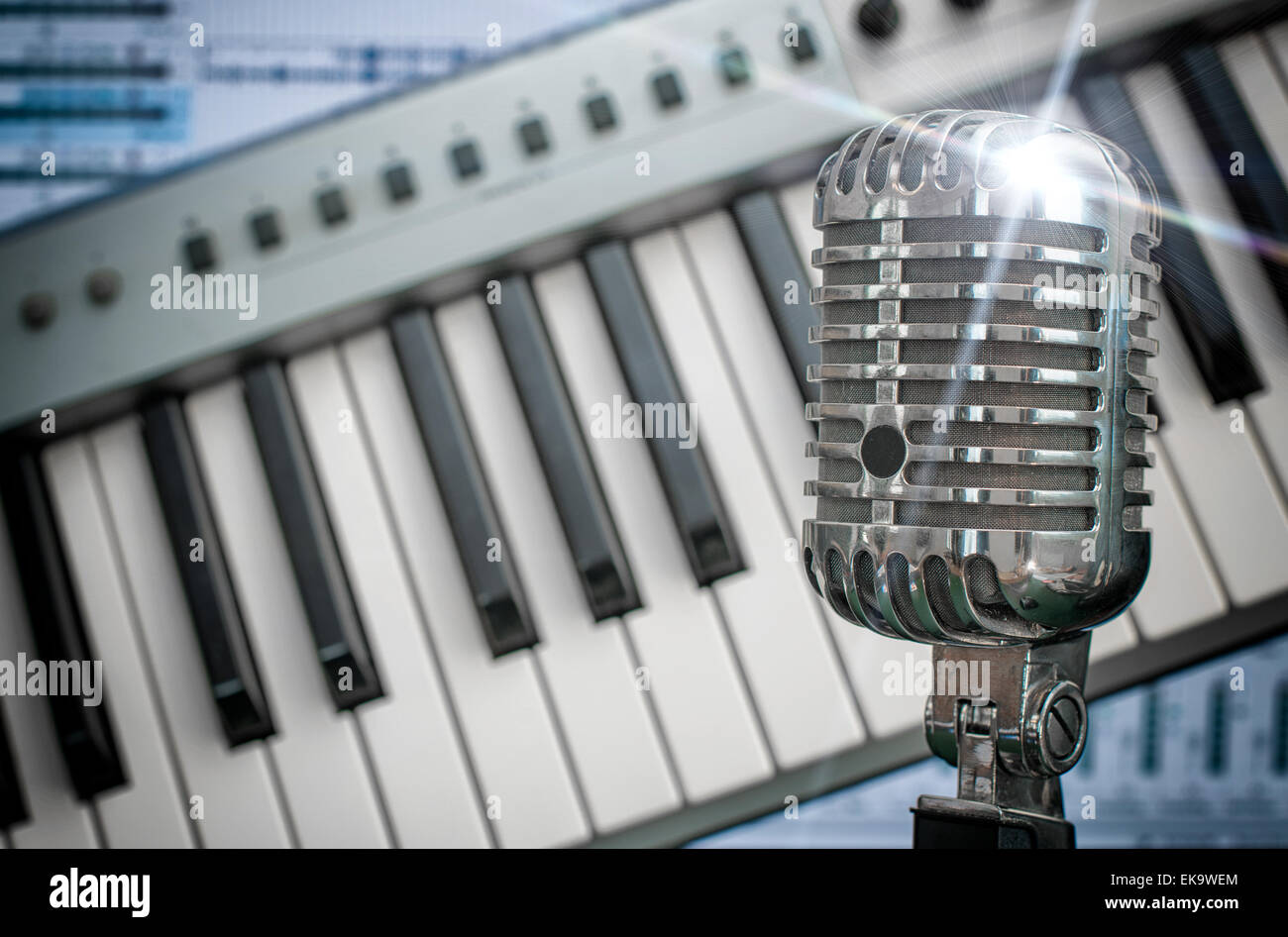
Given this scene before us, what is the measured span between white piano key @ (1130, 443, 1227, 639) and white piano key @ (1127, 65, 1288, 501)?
129 millimetres

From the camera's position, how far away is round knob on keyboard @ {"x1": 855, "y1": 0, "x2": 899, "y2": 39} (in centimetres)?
136

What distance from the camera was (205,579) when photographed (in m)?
1.32

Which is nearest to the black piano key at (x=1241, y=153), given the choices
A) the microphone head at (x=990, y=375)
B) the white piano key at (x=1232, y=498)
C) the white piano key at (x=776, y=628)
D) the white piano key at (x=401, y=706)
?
the white piano key at (x=1232, y=498)

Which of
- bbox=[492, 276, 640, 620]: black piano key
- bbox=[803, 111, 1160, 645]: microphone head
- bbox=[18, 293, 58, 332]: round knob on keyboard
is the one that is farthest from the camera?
bbox=[18, 293, 58, 332]: round knob on keyboard

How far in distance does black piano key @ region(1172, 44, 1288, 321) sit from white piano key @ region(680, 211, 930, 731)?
605mm

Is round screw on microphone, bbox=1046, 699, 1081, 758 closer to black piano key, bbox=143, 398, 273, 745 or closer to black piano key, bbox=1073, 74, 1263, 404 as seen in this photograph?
black piano key, bbox=1073, 74, 1263, 404

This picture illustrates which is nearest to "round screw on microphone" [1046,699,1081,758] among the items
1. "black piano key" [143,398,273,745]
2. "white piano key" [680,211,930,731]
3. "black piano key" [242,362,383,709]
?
"white piano key" [680,211,930,731]

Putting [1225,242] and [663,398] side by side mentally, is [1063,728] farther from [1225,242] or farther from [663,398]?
[1225,242]

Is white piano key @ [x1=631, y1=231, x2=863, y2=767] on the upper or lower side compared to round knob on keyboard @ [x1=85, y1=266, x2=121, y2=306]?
lower

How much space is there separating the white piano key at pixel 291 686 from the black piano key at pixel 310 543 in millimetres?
37

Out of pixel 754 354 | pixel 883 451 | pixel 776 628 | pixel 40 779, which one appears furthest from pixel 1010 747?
pixel 40 779

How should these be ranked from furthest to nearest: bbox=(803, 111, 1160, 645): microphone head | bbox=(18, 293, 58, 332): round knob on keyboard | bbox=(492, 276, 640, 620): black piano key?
1. bbox=(18, 293, 58, 332): round knob on keyboard
2. bbox=(492, 276, 640, 620): black piano key
3. bbox=(803, 111, 1160, 645): microphone head

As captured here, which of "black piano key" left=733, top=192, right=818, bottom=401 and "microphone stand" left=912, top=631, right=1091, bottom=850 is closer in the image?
"microphone stand" left=912, top=631, right=1091, bottom=850

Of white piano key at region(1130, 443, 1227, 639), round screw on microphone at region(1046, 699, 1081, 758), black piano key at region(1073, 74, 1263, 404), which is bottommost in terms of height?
white piano key at region(1130, 443, 1227, 639)
